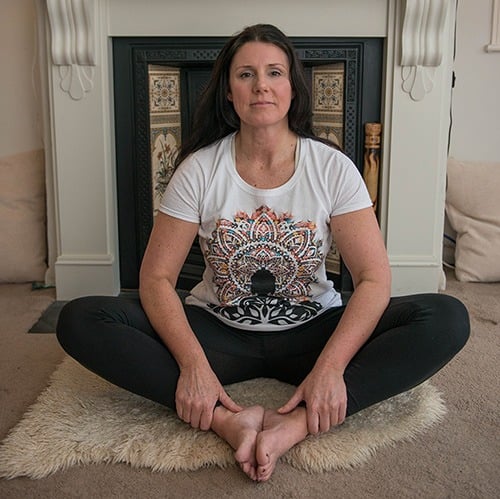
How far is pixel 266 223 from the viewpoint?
184 cm

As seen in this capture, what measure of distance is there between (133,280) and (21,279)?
0.43 meters

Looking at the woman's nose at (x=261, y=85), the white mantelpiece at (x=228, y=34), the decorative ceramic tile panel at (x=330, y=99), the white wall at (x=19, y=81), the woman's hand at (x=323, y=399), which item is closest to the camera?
the woman's hand at (x=323, y=399)

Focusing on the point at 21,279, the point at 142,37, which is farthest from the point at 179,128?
the point at 21,279

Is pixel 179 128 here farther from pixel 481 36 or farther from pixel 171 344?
pixel 171 344

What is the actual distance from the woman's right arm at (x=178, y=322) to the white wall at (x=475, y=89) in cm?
162

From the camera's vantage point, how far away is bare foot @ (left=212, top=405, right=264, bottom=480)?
159 cm

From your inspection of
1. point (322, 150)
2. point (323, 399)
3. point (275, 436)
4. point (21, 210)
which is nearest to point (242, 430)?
point (275, 436)

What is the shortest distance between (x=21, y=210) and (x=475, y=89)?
5.67ft

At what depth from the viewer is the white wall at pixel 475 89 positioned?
3.03 meters

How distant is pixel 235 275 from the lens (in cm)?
188

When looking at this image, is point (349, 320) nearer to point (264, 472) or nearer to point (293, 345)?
point (293, 345)

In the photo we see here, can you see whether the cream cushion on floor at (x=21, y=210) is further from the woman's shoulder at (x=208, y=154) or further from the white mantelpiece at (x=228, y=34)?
the woman's shoulder at (x=208, y=154)

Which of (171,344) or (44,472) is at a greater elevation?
(171,344)

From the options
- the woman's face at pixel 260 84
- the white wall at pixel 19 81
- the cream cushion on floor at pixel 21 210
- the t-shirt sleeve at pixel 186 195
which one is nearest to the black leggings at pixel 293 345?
the t-shirt sleeve at pixel 186 195
